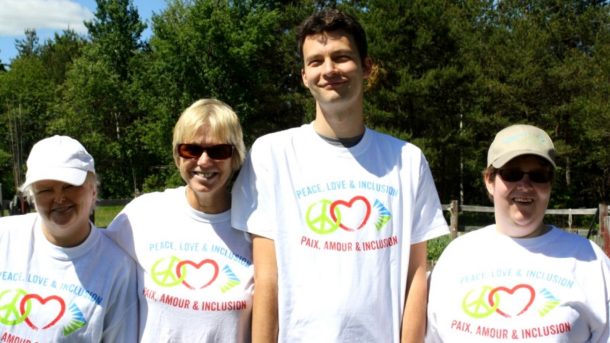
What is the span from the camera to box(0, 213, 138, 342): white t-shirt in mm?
2791

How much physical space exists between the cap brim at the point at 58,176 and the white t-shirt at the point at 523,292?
1.66m

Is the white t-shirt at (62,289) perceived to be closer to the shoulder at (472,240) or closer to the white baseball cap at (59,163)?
the white baseball cap at (59,163)

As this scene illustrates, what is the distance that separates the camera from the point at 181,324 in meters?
2.80

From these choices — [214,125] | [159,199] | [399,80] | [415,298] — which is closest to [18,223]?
[159,199]

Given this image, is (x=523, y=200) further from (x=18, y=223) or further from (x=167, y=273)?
(x=18, y=223)

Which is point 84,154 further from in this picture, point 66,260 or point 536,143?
point 536,143

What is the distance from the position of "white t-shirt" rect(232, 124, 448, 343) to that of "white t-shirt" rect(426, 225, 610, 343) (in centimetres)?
20

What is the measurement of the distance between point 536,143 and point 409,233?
678 millimetres

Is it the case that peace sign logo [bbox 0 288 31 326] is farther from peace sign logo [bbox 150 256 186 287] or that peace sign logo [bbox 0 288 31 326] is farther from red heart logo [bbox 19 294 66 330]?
peace sign logo [bbox 150 256 186 287]

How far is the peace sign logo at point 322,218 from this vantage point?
2736 millimetres

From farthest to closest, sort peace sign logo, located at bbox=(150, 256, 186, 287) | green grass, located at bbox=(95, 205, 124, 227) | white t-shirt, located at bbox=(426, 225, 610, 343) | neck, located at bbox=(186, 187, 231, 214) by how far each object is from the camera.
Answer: green grass, located at bbox=(95, 205, 124, 227) < neck, located at bbox=(186, 187, 231, 214) < peace sign logo, located at bbox=(150, 256, 186, 287) < white t-shirt, located at bbox=(426, 225, 610, 343)

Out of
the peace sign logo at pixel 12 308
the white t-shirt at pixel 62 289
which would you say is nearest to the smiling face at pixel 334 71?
the white t-shirt at pixel 62 289

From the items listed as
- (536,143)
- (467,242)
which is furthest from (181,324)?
(536,143)

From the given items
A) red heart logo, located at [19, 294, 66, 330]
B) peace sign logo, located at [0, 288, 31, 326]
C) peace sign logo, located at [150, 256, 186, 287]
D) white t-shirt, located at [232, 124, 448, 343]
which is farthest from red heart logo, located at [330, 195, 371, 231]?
peace sign logo, located at [0, 288, 31, 326]
